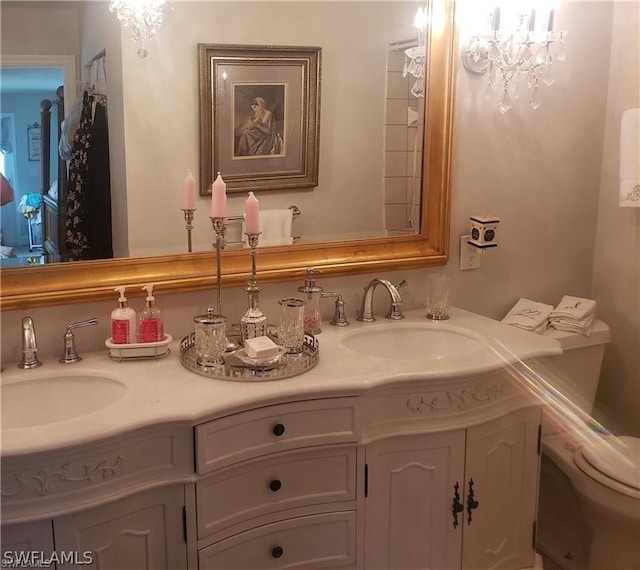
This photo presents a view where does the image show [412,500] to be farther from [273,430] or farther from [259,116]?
[259,116]

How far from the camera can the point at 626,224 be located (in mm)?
2451

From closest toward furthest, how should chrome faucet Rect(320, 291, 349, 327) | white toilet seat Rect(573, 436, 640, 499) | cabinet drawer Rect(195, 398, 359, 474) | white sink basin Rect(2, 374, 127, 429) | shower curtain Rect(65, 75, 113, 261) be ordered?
1. cabinet drawer Rect(195, 398, 359, 474)
2. white sink basin Rect(2, 374, 127, 429)
3. shower curtain Rect(65, 75, 113, 261)
4. white toilet seat Rect(573, 436, 640, 499)
5. chrome faucet Rect(320, 291, 349, 327)

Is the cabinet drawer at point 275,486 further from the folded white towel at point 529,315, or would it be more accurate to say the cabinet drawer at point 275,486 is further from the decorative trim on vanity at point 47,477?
the folded white towel at point 529,315

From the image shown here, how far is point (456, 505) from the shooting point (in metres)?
1.89

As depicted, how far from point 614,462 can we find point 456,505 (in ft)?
1.67

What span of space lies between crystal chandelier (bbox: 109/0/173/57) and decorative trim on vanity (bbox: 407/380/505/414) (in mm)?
1091

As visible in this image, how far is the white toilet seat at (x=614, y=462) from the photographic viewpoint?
1990 mm

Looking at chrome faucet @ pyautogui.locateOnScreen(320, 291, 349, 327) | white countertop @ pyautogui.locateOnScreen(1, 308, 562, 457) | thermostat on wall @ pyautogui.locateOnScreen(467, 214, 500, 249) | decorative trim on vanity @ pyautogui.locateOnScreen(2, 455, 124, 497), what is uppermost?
thermostat on wall @ pyautogui.locateOnScreen(467, 214, 500, 249)

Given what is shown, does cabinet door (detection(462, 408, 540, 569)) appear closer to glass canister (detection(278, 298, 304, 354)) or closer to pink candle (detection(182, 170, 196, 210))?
glass canister (detection(278, 298, 304, 354))

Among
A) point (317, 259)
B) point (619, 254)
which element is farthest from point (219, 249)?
point (619, 254)

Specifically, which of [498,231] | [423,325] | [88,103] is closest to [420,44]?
[498,231]

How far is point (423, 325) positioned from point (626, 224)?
2.78 ft

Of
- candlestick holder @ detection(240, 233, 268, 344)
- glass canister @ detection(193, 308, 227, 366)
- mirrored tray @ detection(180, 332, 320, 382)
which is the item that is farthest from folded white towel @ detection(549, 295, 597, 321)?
glass canister @ detection(193, 308, 227, 366)

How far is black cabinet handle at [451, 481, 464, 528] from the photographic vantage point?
1.89m
